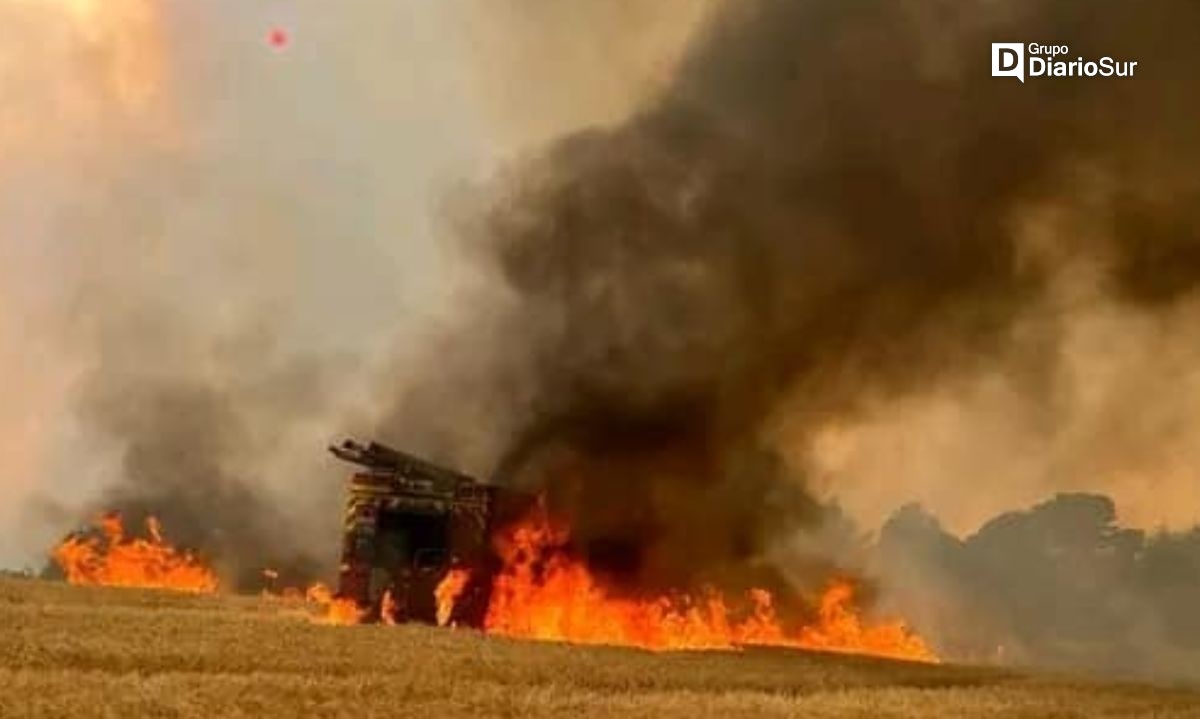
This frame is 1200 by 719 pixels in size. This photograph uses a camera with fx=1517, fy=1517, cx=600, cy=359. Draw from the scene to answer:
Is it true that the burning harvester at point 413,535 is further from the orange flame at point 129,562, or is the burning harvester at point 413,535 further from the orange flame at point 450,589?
the orange flame at point 129,562

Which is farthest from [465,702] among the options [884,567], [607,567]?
[884,567]

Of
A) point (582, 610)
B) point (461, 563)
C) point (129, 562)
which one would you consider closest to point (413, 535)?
point (461, 563)

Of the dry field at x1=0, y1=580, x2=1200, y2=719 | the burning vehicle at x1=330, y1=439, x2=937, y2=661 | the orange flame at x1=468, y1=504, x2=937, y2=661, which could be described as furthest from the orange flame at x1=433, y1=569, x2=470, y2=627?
the dry field at x1=0, y1=580, x2=1200, y2=719

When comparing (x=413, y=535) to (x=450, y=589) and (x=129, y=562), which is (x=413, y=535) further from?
(x=129, y=562)

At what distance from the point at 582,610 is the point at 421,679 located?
15.4 meters

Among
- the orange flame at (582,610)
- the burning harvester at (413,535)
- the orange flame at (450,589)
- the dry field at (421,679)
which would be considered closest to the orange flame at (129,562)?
the burning harvester at (413,535)

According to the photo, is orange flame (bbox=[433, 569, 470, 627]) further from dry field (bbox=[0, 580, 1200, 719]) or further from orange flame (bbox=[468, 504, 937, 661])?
dry field (bbox=[0, 580, 1200, 719])

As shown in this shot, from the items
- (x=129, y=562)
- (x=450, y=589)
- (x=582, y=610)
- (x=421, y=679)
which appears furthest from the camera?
(x=129, y=562)

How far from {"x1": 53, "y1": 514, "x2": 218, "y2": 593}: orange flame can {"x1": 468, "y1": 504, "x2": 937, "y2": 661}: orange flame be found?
2254 cm

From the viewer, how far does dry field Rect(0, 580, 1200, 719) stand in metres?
20.2

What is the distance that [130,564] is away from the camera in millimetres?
63625

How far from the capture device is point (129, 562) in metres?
63.9

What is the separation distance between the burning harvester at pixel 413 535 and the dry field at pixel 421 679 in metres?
2.59

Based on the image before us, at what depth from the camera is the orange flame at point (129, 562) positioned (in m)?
60.8
